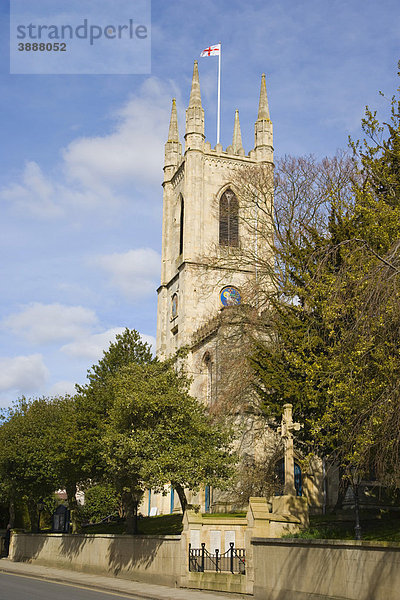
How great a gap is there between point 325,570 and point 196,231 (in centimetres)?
4290

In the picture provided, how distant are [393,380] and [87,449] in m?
19.2

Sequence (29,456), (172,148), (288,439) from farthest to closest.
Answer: (172,148)
(29,456)
(288,439)

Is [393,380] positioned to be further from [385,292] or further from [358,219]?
[358,219]

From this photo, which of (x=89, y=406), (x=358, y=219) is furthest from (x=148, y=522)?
(x=358, y=219)

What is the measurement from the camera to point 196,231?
5538cm

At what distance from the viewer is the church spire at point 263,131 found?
57.7 m

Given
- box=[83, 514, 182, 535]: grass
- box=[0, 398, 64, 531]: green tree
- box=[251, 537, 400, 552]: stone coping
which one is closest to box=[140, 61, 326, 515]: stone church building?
box=[83, 514, 182, 535]: grass

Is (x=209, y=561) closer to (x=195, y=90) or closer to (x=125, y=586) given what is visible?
(x=125, y=586)

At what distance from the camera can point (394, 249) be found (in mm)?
11828

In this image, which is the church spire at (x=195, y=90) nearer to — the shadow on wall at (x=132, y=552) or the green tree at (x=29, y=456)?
the green tree at (x=29, y=456)

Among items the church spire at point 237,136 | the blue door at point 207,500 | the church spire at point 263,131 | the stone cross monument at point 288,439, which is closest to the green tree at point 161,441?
the stone cross monument at point 288,439

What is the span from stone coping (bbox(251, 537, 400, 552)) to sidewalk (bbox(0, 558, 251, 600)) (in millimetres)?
1611

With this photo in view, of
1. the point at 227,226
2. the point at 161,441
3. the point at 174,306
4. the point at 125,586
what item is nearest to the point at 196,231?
the point at 227,226

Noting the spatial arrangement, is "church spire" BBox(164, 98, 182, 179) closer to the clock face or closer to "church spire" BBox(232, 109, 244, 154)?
"church spire" BBox(232, 109, 244, 154)
